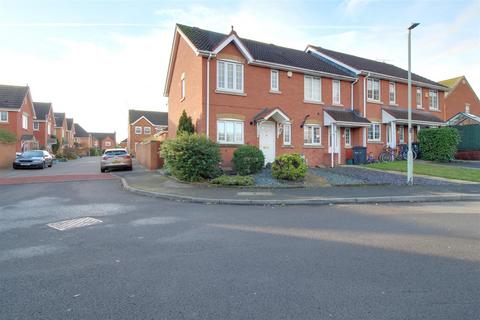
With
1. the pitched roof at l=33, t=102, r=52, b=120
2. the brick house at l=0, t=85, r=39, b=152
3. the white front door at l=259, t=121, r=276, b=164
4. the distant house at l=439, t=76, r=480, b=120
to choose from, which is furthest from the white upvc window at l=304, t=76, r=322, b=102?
the pitched roof at l=33, t=102, r=52, b=120

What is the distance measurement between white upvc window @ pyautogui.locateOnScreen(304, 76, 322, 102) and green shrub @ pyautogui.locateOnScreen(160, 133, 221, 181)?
9.23 m

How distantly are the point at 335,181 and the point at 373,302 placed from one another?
1114cm

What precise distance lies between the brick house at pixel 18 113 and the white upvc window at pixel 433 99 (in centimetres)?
4095

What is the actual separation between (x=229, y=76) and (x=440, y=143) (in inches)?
Result: 623

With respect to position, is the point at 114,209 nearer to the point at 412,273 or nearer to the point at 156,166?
the point at 412,273

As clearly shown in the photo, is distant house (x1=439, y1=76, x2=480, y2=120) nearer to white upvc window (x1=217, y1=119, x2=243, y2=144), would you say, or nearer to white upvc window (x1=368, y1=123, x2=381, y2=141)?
white upvc window (x1=368, y1=123, x2=381, y2=141)

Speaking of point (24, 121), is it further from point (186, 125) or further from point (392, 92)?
point (392, 92)

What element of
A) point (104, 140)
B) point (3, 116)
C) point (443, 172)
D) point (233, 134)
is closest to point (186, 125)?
point (233, 134)

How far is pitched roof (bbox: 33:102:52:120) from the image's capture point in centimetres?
4769

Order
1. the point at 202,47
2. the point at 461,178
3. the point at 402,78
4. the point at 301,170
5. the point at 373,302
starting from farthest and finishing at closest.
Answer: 1. the point at 402,78
2. the point at 202,47
3. the point at 461,178
4. the point at 301,170
5. the point at 373,302

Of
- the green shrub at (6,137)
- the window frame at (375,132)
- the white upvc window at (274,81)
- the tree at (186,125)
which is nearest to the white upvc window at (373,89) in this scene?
the window frame at (375,132)

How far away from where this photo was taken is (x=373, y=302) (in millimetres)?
3453

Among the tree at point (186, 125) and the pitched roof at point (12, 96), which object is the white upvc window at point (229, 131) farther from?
the pitched roof at point (12, 96)

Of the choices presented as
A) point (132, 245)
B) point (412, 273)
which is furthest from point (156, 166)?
point (412, 273)
